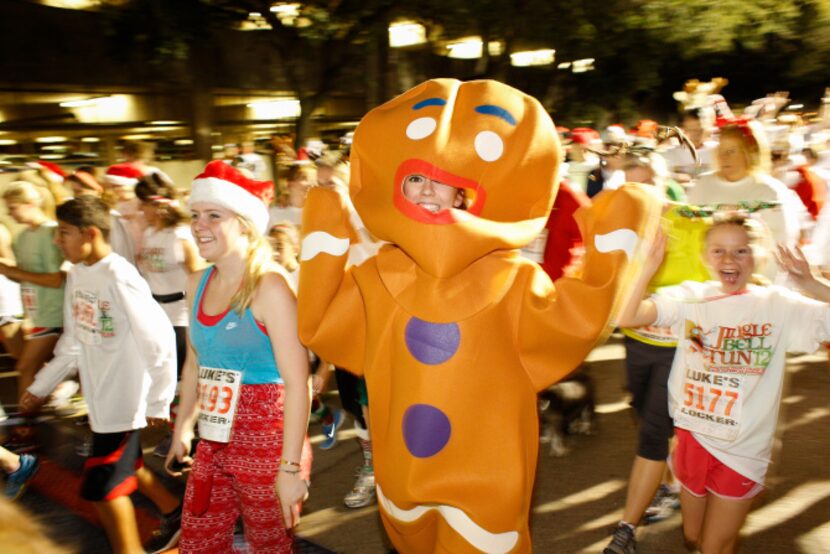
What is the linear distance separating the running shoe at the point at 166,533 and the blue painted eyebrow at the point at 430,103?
2.45 m

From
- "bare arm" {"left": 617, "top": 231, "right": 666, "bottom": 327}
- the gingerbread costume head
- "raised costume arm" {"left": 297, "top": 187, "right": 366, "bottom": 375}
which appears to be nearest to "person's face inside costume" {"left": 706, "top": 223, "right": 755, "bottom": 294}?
"bare arm" {"left": 617, "top": 231, "right": 666, "bottom": 327}

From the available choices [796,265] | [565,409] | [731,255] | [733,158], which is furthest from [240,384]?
[733,158]

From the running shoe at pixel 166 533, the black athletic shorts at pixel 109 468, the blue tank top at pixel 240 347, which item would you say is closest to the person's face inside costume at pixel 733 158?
the blue tank top at pixel 240 347

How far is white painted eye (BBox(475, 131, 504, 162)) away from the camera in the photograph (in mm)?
2027

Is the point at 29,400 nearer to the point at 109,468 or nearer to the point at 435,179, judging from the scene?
the point at 109,468

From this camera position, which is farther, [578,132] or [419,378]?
[578,132]

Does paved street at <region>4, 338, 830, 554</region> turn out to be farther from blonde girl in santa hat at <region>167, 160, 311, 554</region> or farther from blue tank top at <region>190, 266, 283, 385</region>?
blue tank top at <region>190, 266, 283, 385</region>

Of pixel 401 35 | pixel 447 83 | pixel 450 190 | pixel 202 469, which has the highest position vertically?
pixel 401 35

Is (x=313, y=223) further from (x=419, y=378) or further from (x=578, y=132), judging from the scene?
(x=578, y=132)

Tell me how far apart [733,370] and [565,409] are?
182cm

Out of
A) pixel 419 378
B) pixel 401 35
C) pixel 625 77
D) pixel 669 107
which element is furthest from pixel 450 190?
pixel 669 107

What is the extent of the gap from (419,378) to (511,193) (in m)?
0.61

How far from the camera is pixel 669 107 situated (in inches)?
1184

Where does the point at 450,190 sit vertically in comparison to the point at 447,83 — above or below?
below
